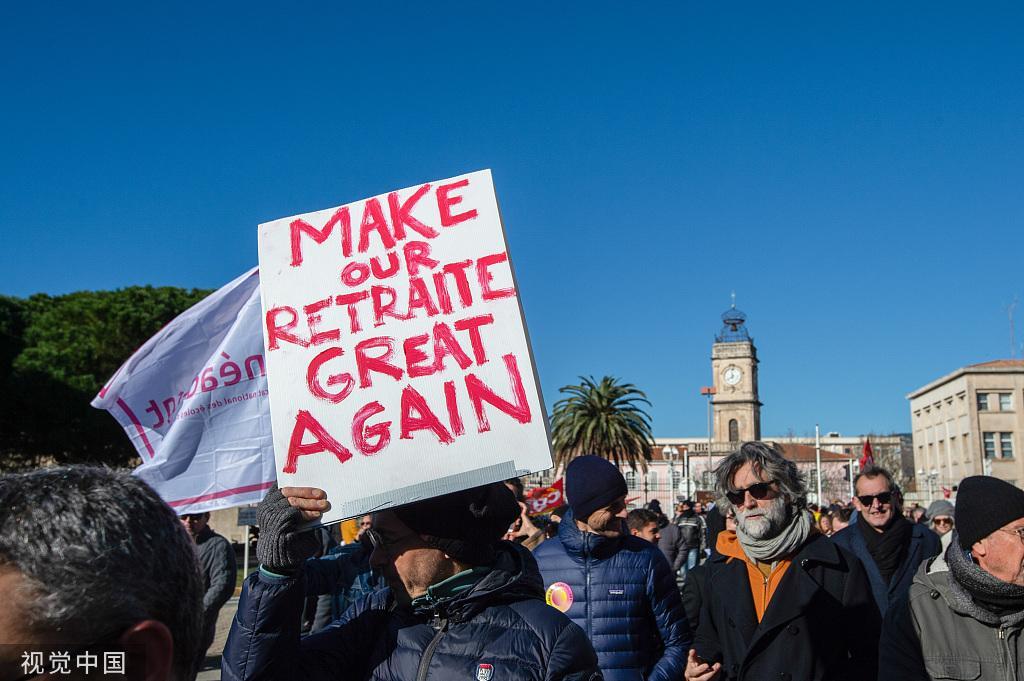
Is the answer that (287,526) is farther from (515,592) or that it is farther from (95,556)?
(95,556)

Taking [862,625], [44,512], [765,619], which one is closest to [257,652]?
[44,512]

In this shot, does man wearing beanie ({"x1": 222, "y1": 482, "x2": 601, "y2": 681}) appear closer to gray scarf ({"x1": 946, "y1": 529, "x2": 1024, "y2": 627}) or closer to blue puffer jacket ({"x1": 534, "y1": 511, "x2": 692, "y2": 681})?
gray scarf ({"x1": 946, "y1": 529, "x2": 1024, "y2": 627})

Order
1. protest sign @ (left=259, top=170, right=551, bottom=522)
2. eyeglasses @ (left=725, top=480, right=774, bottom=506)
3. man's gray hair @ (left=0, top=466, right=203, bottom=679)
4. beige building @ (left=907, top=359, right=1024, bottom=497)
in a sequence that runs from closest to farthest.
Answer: man's gray hair @ (left=0, top=466, right=203, bottom=679) < protest sign @ (left=259, top=170, right=551, bottom=522) < eyeglasses @ (left=725, top=480, right=774, bottom=506) < beige building @ (left=907, top=359, right=1024, bottom=497)

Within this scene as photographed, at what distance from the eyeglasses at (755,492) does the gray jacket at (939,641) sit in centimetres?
75

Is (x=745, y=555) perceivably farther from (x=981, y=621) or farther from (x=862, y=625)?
(x=981, y=621)

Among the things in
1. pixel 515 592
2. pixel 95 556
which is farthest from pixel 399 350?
pixel 95 556

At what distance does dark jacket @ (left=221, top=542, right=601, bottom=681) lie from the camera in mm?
2225

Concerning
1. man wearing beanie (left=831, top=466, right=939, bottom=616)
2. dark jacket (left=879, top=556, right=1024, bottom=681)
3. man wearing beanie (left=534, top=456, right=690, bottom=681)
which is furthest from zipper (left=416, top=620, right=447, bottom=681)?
man wearing beanie (left=831, top=466, right=939, bottom=616)

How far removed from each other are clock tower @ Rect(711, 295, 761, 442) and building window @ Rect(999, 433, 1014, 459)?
3883cm

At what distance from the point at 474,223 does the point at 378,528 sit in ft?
2.98

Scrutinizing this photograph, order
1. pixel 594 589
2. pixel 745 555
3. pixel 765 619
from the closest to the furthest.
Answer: pixel 765 619 < pixel 745 555 < pixel 594 589

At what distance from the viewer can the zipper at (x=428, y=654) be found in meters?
2.30

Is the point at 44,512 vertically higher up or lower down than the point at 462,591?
higher up

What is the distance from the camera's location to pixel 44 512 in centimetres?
138
